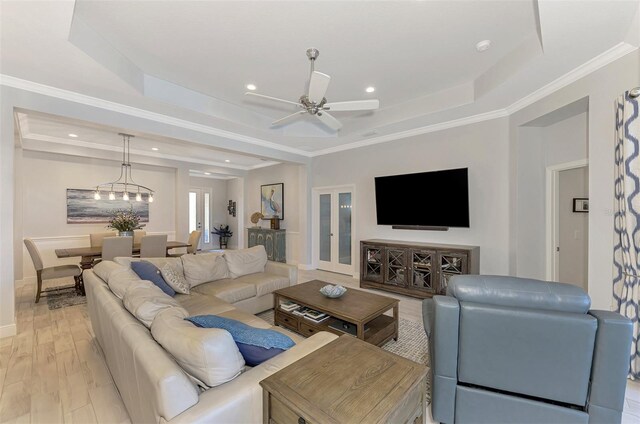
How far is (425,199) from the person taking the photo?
4.52 metres

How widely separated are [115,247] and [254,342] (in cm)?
418

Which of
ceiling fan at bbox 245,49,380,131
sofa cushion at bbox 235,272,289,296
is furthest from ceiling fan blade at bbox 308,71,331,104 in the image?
sofa cushion at bbox 235,272,289,296

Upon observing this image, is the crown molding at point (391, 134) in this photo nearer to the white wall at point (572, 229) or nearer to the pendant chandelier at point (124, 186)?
the white wall at point (572, 229)

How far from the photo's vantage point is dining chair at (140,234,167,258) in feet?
15.7

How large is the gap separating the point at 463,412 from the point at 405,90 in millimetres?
3631

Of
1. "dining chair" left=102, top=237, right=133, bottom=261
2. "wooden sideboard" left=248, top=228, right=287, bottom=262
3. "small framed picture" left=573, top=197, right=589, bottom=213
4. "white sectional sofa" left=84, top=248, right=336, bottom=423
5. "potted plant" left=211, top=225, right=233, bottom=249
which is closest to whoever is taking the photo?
"white sectional sofa" left=84, top=248, right=336, bottom=423

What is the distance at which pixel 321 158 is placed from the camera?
6.39 meters

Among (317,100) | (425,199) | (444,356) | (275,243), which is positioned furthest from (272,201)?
(444,356)

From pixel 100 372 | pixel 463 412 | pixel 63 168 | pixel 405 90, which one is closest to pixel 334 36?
pixel 405 90

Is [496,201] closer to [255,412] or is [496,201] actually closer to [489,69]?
[489,69]

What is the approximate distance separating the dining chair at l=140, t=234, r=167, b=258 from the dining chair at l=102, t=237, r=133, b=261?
0.27m

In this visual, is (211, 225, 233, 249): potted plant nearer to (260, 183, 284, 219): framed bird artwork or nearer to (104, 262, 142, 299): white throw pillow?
(260, 183, 284, 219): framed bird artwork

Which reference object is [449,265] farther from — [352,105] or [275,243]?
[275,243]

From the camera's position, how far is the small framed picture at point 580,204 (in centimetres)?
372
